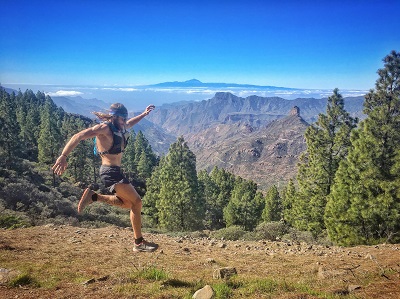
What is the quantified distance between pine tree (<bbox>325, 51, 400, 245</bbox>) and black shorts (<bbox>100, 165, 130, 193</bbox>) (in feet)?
48.3

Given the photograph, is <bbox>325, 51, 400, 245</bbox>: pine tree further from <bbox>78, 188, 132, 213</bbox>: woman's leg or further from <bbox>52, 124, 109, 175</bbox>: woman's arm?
<bbox>52, 124, 109, 175</bbox>: woman's arm

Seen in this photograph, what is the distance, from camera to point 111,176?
5.91 m

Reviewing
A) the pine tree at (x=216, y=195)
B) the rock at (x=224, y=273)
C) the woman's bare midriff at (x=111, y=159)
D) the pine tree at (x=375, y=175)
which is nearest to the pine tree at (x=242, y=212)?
the pine tree at (x=216, y=195)

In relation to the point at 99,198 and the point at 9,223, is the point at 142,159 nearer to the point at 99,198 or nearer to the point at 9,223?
the point at 9,223

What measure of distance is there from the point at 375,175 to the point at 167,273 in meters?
14.3

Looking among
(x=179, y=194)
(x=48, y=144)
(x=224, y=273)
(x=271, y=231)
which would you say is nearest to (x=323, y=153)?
(x=271, y=231)

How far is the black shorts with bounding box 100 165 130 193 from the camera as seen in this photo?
588 cm

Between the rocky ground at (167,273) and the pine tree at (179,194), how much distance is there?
1835 centimetres

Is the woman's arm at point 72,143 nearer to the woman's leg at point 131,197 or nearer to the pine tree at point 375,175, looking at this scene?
the woman's leg at point 131,197

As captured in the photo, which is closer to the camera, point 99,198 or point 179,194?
point 99,198

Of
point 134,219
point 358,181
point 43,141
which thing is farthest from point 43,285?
point 43,141

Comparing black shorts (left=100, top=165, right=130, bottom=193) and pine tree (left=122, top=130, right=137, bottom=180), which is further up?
black shorts (left=100, top=165, right=130, bottom=193)

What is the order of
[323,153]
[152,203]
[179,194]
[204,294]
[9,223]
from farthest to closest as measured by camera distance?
[152,203]
[179,194]
[323,153]
[9,223]
[204,294]

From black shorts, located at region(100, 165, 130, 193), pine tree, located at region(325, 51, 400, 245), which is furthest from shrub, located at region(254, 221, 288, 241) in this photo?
black shorts, located at region(100, 165, 130, 193)
